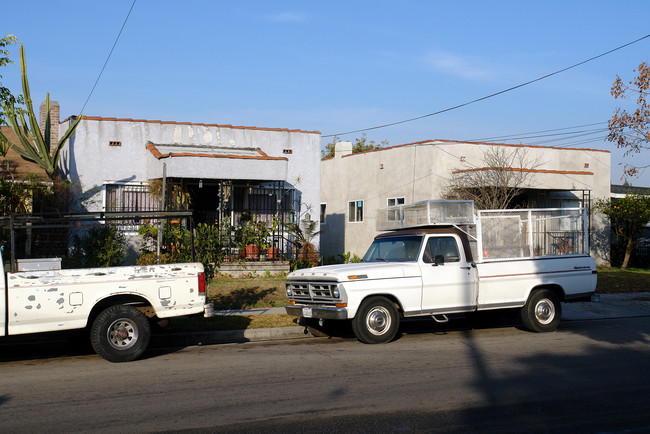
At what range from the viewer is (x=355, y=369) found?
852cm

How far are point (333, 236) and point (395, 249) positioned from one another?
60.4 ft

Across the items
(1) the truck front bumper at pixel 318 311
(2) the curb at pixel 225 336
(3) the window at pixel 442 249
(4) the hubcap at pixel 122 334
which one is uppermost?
(3) the window at pixel 442 249

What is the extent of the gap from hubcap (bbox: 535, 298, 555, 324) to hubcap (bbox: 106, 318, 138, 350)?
739 centimetres

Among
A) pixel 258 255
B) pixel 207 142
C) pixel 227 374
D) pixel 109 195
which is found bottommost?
pixel 227 374

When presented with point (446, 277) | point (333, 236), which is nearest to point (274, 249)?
point (446, 277)

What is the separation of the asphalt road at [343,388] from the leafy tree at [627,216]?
52.9 ft

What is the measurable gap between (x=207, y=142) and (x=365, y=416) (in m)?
15.0

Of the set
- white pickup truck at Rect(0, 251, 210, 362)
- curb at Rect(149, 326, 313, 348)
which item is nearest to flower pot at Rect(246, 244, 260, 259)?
curb at Rect(149, 326, 313, 348)

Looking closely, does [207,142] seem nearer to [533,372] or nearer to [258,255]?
[258,255]

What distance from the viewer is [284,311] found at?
1383cm

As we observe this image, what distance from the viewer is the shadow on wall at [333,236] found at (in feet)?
96.1

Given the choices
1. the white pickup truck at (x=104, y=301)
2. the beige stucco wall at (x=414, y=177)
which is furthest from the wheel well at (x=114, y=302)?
the beige stucco wall at (x=414, y=177)

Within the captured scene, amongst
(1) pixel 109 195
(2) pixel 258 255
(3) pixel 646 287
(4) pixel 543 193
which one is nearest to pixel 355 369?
(2) pixel 258 255

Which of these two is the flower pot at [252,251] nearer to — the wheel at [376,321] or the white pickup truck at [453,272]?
the white pickup truck at [453,272]
